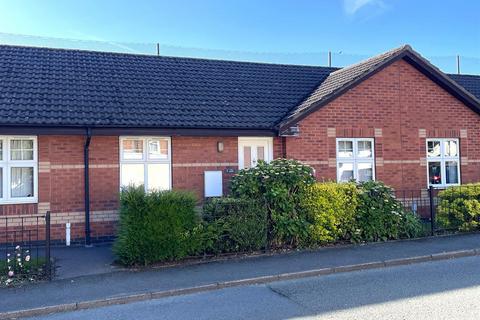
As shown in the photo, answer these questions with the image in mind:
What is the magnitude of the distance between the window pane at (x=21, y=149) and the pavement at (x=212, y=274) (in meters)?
3.11

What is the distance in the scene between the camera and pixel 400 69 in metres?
13.9

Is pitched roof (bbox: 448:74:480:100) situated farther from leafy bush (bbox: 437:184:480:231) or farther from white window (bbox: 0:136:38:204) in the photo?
white window (bbox: 0:136:38:204)

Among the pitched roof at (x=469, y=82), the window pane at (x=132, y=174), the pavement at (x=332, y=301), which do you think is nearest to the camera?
the pavement at (x=332, y=301)

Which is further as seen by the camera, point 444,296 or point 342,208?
point 342,208

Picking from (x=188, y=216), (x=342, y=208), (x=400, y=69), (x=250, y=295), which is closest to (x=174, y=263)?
(x=188, y=216)

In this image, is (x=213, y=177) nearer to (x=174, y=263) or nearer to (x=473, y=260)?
(x=174, y=263)

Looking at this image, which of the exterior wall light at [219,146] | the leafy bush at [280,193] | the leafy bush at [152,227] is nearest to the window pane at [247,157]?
the exterior wall light at [219,146]

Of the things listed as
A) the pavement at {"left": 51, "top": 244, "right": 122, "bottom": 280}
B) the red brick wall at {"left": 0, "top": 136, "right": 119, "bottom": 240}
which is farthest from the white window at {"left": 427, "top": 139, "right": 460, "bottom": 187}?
the pavement at {"left": 51, "top": 244, "right": 122, "bottom": 280}

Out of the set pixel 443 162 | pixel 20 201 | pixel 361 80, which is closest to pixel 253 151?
pixel 361 80

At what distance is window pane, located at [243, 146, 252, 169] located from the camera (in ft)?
40.4

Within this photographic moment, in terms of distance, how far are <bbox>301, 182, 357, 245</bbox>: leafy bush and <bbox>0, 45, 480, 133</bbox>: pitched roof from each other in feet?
9.42

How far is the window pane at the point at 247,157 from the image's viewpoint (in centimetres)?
1233

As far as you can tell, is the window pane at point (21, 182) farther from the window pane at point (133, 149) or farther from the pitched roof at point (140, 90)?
the window pane at point (133, 149)

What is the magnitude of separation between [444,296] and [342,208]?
3.81 metres
